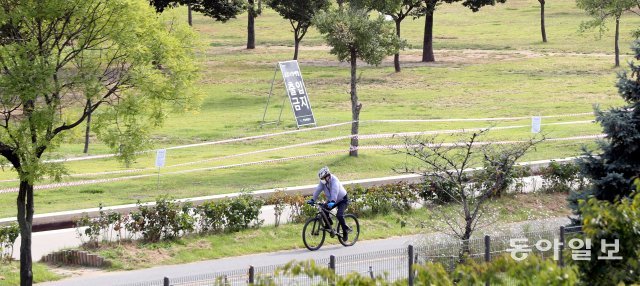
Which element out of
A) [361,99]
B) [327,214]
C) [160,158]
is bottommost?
[361,99]

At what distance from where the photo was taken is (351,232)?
835 inches

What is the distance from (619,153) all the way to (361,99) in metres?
26.7

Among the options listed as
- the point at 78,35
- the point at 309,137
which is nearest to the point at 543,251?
the point at 78,35

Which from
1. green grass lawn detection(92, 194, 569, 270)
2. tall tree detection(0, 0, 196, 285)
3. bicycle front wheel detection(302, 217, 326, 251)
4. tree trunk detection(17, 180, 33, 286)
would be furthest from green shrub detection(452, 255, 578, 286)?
bicycle front wheel detection(302, 217, 326, 251)

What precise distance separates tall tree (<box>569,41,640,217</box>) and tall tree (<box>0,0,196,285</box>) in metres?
7.22

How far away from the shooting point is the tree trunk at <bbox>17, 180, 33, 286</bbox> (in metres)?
17.4

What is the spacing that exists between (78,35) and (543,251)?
800 centimetres

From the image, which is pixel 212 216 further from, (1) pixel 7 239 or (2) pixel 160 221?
(1) pixel 7 239

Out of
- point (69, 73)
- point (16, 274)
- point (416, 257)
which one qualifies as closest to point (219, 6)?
point (69, 73)

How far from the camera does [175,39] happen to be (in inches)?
744

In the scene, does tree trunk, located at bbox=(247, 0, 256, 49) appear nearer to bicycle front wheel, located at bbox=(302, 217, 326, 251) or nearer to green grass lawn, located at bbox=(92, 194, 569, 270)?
green grass lawn, located at bbox=(92, 194, 569, 270)

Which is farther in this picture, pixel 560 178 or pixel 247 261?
pixel 560 178

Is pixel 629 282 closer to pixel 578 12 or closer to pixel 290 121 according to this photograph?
pixel 290 121

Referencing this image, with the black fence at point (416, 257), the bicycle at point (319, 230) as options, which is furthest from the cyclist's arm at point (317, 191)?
the black fence at point (416, 257)
